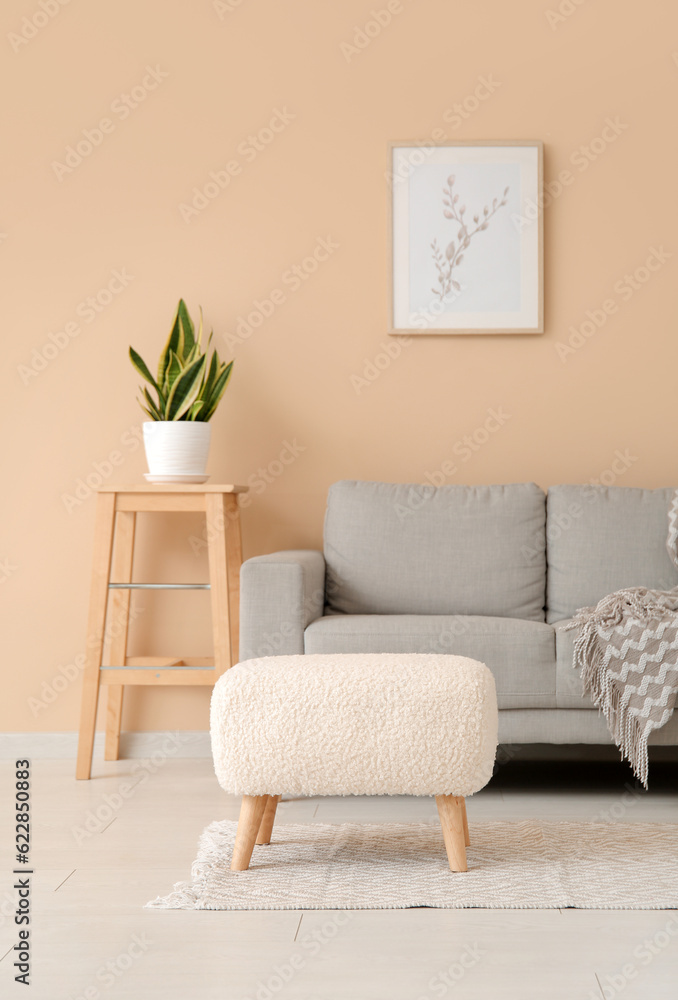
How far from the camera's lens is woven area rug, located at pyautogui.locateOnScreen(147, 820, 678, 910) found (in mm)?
1769

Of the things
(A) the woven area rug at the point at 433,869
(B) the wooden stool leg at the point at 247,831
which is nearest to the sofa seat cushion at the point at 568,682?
(A) the woven area rug at the point at 433,869

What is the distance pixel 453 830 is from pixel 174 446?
1.49 m

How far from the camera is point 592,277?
10.6ft

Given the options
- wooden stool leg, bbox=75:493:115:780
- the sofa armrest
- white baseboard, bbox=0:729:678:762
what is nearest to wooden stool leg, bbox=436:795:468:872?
the sofa armrest

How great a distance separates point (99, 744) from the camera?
10.3ft

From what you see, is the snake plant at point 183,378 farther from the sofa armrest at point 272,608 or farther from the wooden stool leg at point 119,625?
the sofa armrest at point 272,608

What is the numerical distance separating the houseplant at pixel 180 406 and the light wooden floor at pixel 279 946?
1.14 m

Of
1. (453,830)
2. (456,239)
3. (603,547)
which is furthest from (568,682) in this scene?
(456,239)

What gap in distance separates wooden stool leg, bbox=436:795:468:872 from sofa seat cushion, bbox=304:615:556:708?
1.97 ft

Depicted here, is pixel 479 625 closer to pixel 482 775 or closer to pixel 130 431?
pixel 482 775

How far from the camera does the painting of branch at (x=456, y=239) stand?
321 centimetres

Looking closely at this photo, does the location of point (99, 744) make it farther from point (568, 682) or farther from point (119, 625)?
point (568, 682)

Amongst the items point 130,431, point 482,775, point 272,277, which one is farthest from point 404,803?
point 272,277

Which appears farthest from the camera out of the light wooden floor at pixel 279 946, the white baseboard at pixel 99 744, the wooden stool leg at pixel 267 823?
the white baseboard at pixel 99 744
